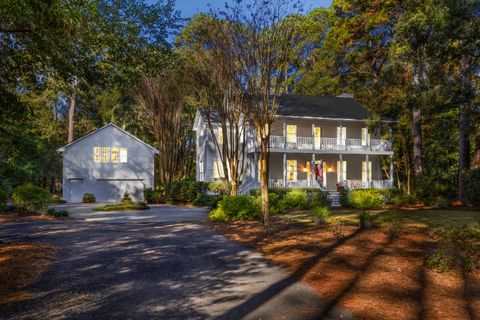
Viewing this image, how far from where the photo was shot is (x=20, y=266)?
779cm

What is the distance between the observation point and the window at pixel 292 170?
2920 cm

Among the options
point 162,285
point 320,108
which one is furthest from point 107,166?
point 162,285

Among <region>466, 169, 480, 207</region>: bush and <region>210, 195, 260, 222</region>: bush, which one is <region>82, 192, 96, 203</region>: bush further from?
<region>466, 169, 480, 207</region>: bush

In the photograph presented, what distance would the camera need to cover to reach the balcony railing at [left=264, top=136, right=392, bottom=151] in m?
27.7

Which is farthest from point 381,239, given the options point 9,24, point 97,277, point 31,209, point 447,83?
point 31,209

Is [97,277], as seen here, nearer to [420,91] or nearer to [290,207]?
[420,91]

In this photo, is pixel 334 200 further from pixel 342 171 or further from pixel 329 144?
pixel 329 144

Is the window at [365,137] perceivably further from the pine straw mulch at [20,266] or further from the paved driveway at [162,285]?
the pine straw mulch at [20,266]

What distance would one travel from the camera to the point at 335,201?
24594mm

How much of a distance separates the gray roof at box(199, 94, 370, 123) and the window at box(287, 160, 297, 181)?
372 cm

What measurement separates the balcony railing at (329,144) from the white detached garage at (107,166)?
41.9 ft

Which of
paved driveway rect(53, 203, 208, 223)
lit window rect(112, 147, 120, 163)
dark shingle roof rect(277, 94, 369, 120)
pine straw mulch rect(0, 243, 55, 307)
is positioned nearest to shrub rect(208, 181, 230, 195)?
paved driveway rect(53, 203, 208, 223)

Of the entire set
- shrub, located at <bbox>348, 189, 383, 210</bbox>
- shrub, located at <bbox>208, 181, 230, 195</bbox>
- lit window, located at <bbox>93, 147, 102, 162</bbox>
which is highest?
lit window, located at <bbox>93, 147, 102, 162</bbox>

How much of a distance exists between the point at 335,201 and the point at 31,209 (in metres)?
17.5
